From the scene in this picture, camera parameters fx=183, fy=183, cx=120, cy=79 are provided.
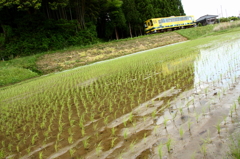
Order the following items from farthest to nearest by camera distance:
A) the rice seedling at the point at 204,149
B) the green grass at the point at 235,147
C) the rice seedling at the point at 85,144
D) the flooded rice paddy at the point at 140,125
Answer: the rice seedling at the point at 85,144, the flooded rice paddy at the point at 140,125, the rice seedling at the point at 204,149, the green grass at the point at 235,147

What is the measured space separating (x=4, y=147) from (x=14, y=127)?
86 centimetres

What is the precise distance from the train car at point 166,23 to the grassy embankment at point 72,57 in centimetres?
360

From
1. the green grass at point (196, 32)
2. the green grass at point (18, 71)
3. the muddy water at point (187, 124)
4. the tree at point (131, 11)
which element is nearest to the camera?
the muddy water at point (187, 124)

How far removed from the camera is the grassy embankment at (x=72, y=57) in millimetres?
13438

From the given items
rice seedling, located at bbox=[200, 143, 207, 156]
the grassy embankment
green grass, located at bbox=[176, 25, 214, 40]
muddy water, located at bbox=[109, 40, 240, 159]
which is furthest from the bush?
rice seedling, located at bbox=[200, 143, 207, 156]

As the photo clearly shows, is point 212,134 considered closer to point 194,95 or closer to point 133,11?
point 194,95

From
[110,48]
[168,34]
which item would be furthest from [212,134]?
[168,34]

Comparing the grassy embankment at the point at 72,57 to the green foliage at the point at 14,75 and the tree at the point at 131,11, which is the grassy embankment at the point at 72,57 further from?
the tree at the point at 131,11

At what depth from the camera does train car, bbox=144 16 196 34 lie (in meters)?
27.6

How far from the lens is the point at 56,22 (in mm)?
23047

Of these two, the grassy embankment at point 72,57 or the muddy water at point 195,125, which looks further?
the grassy embankment at point 72,57

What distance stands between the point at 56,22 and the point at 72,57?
830 cm

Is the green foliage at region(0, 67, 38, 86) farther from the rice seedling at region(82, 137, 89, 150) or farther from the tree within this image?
the tree

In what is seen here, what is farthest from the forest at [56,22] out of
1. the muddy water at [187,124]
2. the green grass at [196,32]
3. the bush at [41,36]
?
the muddy water at [187,124]
